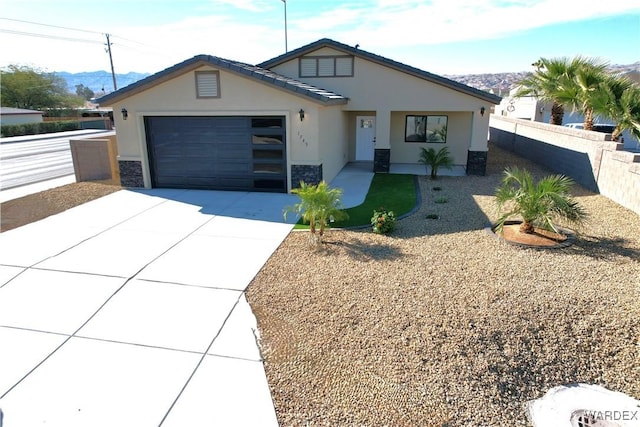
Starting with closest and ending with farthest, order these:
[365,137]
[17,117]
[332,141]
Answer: [332,141] → [365,137] → [17,117]

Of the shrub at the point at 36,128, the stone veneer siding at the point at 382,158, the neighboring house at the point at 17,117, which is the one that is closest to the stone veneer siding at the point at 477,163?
the stone veneer siding at the point at 382,158

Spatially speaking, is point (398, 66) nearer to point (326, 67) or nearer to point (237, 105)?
point (326, 67)

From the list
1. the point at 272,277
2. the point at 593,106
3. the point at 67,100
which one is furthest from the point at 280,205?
the point at 67,100

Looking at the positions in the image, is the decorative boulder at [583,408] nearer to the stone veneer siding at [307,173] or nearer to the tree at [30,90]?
the stone veneer siding at [307,173]

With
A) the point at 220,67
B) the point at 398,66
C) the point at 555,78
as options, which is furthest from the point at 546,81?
the point at 220,67

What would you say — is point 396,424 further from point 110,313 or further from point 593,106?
point 593,106

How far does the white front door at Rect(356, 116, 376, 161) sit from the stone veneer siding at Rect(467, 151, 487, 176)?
15.2 feet

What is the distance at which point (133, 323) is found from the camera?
223 inches

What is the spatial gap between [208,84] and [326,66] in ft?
18.8

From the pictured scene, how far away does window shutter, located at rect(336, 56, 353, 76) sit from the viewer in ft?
52.5

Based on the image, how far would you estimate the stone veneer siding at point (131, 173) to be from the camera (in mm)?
13587

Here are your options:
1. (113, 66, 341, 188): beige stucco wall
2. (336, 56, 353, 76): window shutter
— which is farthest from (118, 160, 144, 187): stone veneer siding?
(336, 56, 353, 76): window shutter

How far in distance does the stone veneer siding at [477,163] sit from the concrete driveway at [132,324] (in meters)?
9.47

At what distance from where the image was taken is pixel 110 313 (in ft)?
19.4
